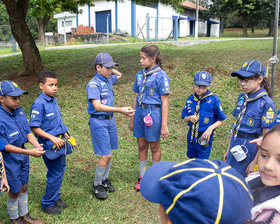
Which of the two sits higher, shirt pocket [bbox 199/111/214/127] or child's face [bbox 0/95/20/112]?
child's face [bbox 0/95/20/112]

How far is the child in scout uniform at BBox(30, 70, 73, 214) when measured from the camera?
320cm

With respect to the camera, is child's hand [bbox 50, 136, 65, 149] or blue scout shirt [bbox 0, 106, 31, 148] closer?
blue scout shirt [bbox 0, 106, 31, 148]

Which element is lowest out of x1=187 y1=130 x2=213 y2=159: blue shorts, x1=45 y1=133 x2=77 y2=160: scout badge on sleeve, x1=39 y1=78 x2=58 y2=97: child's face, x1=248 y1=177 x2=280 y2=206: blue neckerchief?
x1=187 y1=130 x2=213 y2=159: blue shorts

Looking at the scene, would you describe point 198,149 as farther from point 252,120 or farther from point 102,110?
point 102,110

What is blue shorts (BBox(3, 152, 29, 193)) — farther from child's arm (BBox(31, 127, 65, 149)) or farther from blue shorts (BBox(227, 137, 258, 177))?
blue shorts (BBox(227, 137, 258, 177))

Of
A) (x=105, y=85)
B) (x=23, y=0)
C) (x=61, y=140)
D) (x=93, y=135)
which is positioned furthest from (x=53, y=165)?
(x=23, y=0)

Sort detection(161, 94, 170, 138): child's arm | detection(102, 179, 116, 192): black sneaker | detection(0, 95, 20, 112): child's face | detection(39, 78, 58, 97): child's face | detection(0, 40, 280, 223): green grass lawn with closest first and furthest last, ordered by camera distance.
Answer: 1. detection(0, 95, 20, 112): child's face
2. detection(39, 78, 58, 97): child's face
3. detection(0, 40, 280, 223): green grass lawn
4. detection(161, 94, 170, 138): child's arm
5. detection(102, 179, 116, 192): black sneaker

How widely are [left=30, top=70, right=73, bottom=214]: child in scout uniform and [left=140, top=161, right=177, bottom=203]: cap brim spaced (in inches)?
85.9

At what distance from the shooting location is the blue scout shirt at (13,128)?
9.50 ft

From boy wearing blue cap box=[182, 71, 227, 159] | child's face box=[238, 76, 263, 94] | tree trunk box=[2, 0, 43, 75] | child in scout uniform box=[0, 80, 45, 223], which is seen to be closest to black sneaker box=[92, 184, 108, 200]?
child in scout uniform box=[0, 80, 45, 223]

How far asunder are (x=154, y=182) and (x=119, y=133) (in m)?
5.18

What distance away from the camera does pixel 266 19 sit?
2944 centimetres

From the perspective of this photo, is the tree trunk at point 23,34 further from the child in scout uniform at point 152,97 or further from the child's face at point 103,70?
the child in scout uniform at point 152,97

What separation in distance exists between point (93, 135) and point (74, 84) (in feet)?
17.6
